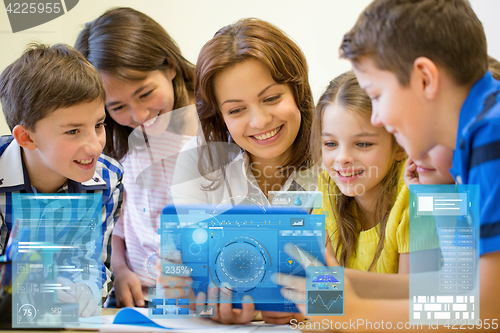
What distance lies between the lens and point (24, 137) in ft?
3.06

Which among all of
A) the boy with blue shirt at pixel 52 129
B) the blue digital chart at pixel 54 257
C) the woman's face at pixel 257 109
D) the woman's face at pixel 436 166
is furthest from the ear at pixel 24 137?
the woman's face at pixel 436 166

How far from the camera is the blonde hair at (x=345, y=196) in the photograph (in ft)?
2.84

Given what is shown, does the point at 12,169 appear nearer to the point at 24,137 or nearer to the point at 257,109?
the point at 24,137

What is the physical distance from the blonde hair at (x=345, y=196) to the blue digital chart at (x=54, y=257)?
1.74ft

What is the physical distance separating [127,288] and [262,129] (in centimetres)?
52

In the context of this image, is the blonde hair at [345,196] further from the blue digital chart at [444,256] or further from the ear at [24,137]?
the ear at [24,137]

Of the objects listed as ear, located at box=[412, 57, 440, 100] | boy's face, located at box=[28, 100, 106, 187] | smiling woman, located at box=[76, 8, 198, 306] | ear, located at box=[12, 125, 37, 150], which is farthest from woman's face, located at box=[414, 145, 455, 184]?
ear, located at box=[12, 125, 37, 150]

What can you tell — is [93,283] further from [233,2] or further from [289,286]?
[233,2]

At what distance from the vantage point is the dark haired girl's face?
3.37 feet

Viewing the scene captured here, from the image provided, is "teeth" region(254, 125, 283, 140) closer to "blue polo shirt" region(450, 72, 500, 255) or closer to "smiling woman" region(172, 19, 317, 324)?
"smiling woman" region(172, 19, 317, 324)

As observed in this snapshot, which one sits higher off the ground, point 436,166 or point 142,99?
point 142,99

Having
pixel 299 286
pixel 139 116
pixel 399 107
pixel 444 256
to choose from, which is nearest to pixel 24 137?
pixel 139 116

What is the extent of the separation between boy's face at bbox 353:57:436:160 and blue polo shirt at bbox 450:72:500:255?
6cm

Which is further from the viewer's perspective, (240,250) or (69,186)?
(69,186)
